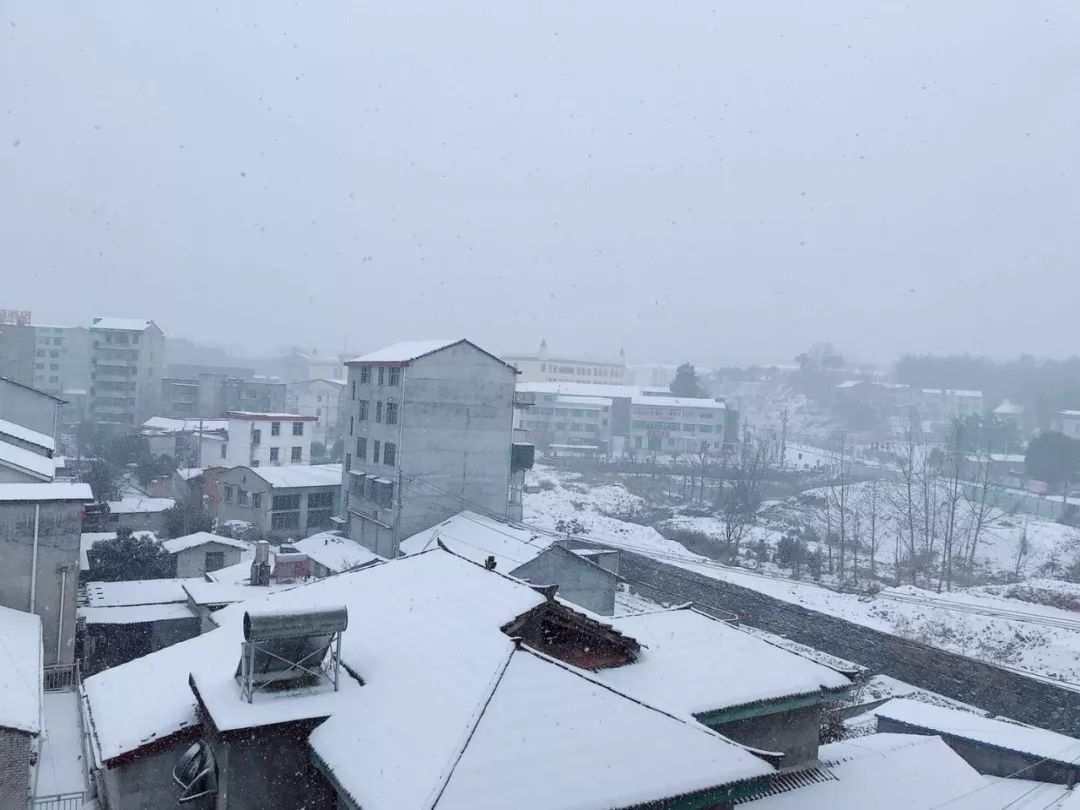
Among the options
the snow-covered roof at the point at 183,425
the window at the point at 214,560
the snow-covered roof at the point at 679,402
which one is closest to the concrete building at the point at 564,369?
the snow-covered roof at the point at 679,402

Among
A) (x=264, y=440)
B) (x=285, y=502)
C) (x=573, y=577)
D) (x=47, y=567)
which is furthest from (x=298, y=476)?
(x=47, y=567)

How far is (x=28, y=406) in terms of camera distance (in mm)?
22828

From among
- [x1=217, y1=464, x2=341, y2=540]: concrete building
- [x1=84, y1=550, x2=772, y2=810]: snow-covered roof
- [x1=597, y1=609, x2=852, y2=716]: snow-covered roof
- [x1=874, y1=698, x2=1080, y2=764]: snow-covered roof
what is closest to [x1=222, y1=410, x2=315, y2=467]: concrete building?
[x1=217, y1=464, x2=341, y2=540]: concrete building

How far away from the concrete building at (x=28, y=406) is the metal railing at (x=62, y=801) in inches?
674

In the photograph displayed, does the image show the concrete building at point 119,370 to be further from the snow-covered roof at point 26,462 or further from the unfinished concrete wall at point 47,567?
the unfinished concrete wall at point 47,567

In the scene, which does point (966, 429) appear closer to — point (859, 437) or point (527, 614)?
point (859, 437)

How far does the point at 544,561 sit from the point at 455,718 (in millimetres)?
12510

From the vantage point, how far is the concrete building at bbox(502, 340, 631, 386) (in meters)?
69.1

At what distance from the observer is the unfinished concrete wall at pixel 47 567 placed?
12.8 m

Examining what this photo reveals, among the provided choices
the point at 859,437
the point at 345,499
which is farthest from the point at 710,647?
the point at 859,437

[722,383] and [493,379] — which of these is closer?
[493,379]

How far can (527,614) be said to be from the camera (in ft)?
23.3

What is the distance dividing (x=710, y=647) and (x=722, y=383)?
7812 centimetres

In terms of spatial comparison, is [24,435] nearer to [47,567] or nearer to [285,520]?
[47,567]
